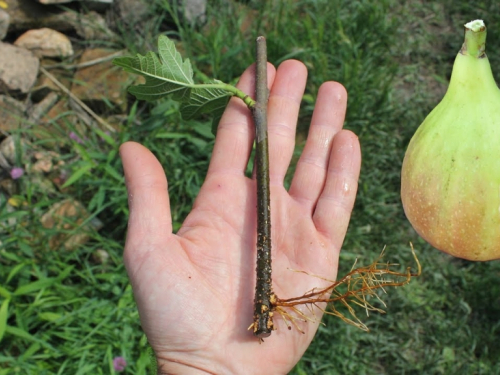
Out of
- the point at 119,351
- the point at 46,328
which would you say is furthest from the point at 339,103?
the point at 46,328

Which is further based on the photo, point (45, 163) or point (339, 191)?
point (45, 163)

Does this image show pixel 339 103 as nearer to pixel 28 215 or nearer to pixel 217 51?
pixel 217 51

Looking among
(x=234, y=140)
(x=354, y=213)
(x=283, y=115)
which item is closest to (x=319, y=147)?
(x=283, y=115)

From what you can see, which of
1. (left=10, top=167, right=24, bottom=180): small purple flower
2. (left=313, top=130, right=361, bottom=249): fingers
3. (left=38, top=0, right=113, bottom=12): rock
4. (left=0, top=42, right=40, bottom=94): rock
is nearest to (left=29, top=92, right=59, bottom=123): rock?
(left=0, top=42, right=40, bottom=94): rock

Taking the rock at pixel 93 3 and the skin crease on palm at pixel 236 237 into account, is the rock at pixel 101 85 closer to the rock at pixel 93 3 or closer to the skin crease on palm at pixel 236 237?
the rock at pixel 93 3

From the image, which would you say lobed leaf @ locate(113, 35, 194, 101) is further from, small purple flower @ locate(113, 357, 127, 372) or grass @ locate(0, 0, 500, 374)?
small purple flower @ locate(113, 357, 127, 372)

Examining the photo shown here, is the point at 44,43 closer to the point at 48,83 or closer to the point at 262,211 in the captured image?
the point at 48,83
